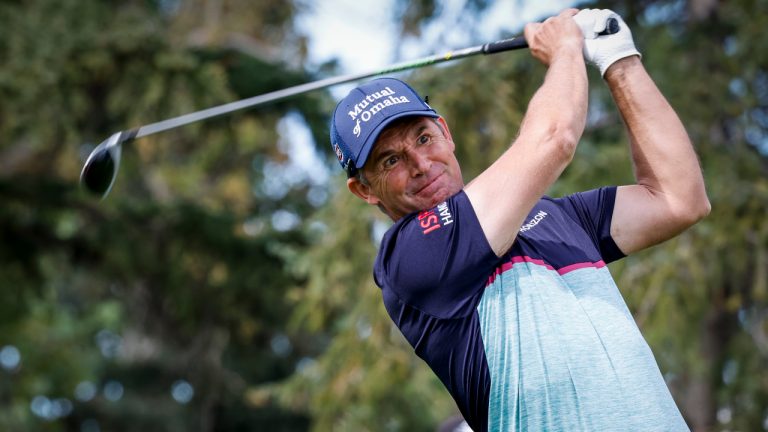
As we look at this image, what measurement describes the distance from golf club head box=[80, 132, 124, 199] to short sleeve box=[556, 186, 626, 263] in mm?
1503

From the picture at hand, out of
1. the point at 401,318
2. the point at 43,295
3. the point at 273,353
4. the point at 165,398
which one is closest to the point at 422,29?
the point at 43,295

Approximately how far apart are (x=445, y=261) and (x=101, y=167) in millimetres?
1510

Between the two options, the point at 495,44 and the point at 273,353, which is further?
the point at 273,353

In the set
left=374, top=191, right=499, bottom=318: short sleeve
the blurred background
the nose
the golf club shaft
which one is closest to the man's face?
the nose

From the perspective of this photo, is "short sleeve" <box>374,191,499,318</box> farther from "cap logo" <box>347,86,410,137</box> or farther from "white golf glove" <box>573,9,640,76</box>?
"white golf glove" <box>573,9,640,76</box>

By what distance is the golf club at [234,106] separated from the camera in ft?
9.12

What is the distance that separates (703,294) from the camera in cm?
741

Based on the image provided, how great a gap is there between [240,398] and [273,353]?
1030 mm

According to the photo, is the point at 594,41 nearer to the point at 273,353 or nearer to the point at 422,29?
the point at 422,29

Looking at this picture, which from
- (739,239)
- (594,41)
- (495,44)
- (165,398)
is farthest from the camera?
(165,398)

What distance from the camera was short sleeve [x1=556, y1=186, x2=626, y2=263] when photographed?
267 cm

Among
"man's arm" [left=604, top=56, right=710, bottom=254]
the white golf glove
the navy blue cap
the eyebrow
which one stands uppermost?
the navy blue cap

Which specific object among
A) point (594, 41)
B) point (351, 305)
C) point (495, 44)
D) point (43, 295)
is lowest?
point (594, 41)

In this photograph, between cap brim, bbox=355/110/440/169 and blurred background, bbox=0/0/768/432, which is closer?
cap brim, bbox=355/110/440/169
